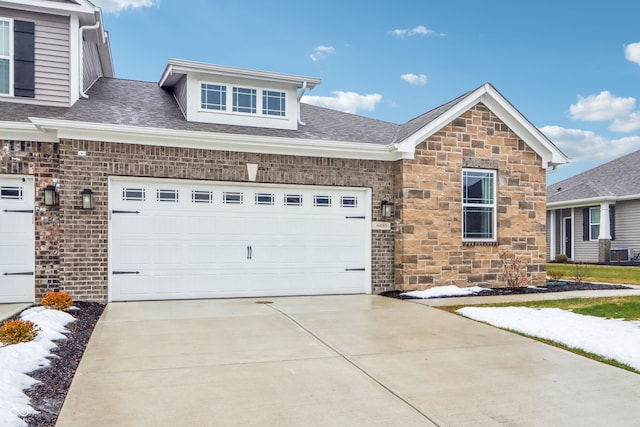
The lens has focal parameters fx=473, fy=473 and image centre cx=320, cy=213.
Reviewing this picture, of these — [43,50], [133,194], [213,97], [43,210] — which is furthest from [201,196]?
[43,50]

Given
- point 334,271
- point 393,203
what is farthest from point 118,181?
point 393,203

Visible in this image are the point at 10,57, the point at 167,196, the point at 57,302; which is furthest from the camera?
the point at 10,57

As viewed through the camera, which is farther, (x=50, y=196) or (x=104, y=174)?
(x=104, y=174)

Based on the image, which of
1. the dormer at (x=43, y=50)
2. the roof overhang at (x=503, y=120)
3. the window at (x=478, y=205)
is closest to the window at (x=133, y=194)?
the dormer at (x=43, y=50)

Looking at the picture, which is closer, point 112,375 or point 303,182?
point 112,375

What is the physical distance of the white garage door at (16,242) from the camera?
8859 millimetres

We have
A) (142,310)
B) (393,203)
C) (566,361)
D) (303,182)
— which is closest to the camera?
(566,361)

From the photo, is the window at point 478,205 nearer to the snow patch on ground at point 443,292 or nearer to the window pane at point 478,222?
the window pane at point 478,222

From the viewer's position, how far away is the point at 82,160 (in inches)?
350

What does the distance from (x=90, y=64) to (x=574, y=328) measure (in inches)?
489

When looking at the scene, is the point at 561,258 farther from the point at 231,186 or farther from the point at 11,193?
the point at 11,193

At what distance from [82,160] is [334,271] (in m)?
5.57

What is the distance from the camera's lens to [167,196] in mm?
9508

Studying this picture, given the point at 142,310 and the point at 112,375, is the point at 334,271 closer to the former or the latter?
the point at 142,310
